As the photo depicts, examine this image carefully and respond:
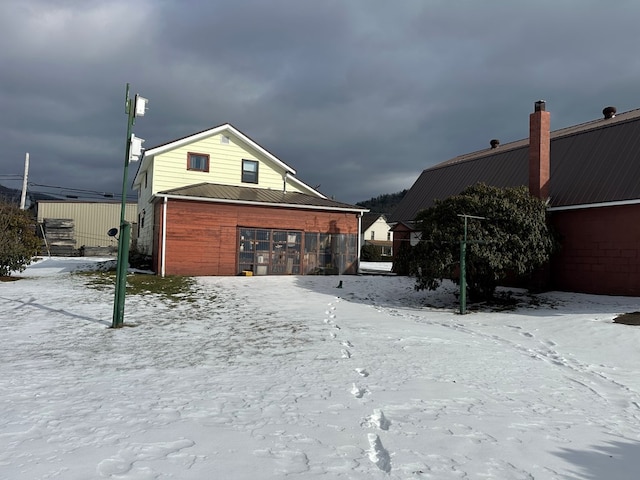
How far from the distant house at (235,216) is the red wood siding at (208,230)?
4cm

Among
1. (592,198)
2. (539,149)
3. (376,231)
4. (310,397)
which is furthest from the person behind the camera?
(376,231)

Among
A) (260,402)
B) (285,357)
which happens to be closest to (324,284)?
(285,357)

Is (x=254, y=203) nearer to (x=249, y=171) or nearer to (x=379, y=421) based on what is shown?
(x=249, y=171)

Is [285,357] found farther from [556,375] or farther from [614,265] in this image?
[614,265]

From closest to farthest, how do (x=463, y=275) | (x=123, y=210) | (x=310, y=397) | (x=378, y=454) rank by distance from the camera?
(x=378, y=454) < (x=310, y=397) < (x=123, y=210) < (x=463, y=275)

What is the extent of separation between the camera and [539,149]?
1780cm

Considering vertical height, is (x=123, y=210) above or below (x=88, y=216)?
below

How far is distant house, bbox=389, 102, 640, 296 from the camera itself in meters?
15.8

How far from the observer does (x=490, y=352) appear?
28.2 feet

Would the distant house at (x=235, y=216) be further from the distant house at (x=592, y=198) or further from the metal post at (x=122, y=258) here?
the metal post at (x=122, y=258)

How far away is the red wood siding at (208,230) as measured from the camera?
19844 mm

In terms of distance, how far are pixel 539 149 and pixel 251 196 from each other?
40.7 feet

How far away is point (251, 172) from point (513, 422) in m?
21.1

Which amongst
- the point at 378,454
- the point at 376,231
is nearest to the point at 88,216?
the point at 376,231
